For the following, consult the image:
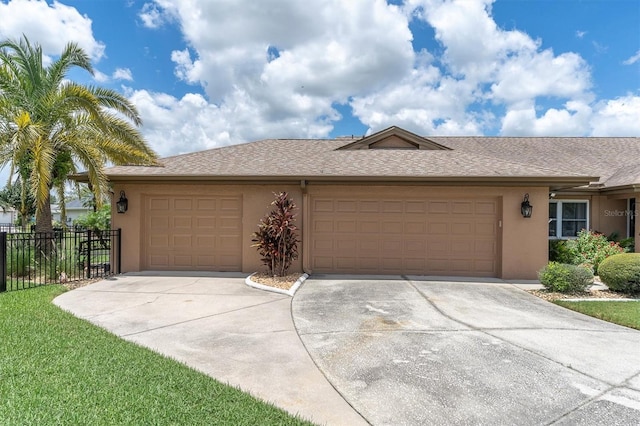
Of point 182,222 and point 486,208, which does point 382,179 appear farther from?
point 182,222

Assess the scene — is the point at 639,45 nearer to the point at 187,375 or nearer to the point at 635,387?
the point at 635,387

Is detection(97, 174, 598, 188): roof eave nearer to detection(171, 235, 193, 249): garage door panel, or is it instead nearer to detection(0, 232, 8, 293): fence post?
detection(171, 235, 193, 249): garage door panel

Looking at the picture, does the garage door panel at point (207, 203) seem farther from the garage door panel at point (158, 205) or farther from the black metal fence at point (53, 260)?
the black metal fence at point (53, 260)

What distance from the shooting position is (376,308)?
653cm

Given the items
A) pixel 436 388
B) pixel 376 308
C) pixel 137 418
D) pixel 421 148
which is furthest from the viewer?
pixel 421 148

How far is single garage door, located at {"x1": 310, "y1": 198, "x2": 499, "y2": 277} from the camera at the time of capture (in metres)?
9.84

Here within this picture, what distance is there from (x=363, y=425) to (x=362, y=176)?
22.9ft

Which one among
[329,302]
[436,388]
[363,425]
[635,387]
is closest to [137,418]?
[363,425]

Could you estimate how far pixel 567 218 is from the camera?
1255 centimetres

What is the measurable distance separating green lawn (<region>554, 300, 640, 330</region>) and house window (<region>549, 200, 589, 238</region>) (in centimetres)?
564

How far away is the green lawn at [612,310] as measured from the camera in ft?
19.6

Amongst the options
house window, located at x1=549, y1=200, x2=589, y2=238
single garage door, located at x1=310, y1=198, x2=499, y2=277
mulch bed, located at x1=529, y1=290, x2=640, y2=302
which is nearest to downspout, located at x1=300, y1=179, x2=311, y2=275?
single garage door, located at x1=310, y1=198, x2=499, y2=277

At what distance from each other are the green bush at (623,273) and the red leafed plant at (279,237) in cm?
774

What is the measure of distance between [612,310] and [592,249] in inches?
204
